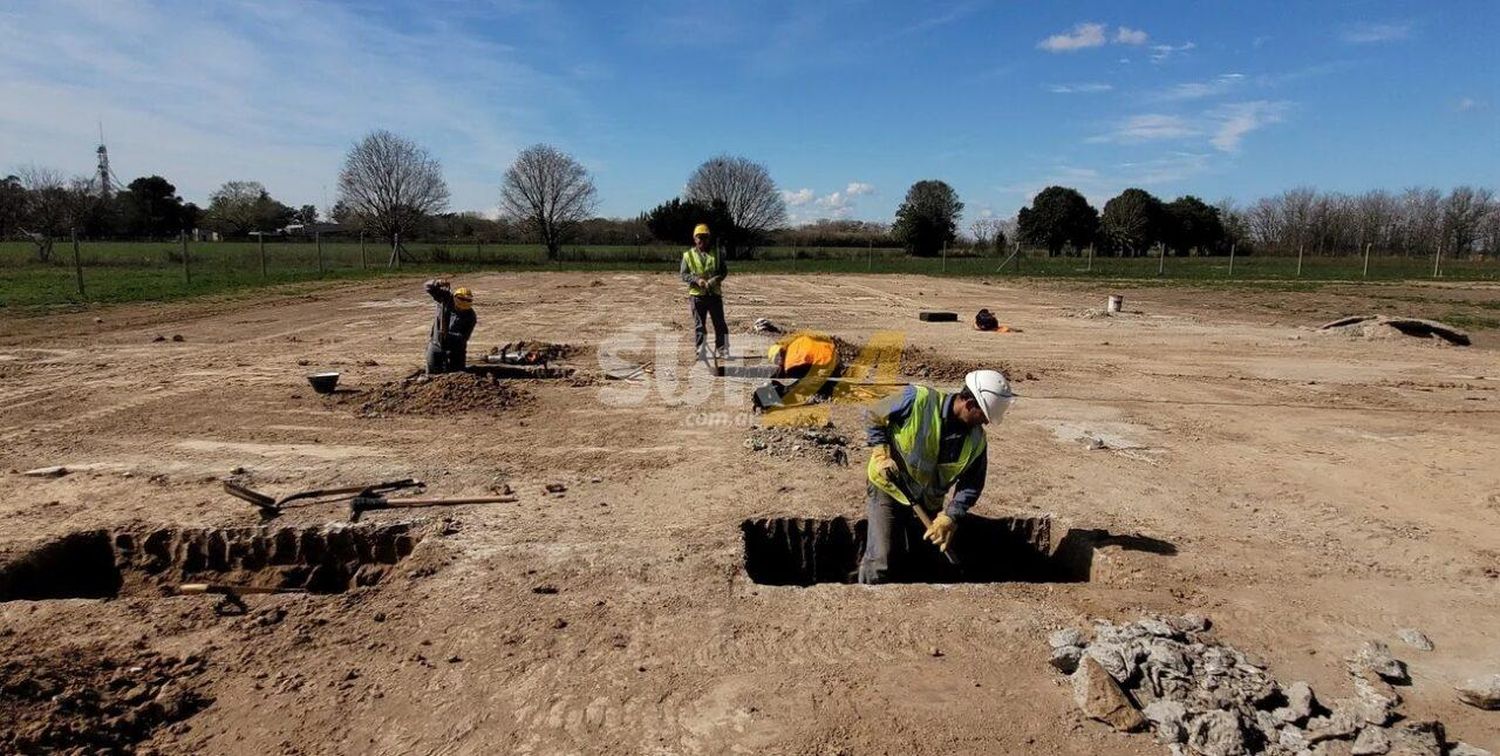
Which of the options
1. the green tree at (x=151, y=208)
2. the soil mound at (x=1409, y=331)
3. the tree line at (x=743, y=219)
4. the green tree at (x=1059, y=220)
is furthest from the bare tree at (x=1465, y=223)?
the green tree at (x=151, y=208)

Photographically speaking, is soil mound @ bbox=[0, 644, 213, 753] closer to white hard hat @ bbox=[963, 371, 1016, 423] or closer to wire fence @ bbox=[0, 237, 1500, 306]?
white hard hat @ bbox=[963, 371, 1016, 423]

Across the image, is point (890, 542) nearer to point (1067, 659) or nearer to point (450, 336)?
point (1067, 659)

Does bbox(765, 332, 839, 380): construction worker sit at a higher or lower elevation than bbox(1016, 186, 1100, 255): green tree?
lower

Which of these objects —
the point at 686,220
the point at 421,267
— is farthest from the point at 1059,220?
the point at 421,267

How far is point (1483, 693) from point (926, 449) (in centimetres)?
264

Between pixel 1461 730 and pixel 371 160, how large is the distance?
54165mm

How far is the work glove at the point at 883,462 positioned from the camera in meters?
4.85

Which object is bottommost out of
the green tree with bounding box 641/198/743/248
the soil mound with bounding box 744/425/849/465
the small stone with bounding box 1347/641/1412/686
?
the small stone with bounding box 1347/641/1412/686

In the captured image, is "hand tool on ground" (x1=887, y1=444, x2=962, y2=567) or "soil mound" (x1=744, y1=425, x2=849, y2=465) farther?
"soil mound" (x1=744, y1=425, x2=849, y2=465)

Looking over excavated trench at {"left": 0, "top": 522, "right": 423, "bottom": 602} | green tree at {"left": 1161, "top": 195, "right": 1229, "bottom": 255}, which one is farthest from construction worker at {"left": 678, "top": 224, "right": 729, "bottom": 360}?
green tree at {"left": 1161, "top": 195, "right": 1229, "bottom": 255}

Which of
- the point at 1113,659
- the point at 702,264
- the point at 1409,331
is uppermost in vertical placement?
the point at 702,264

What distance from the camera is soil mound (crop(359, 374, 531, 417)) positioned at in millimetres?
8062

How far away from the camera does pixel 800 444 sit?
22.4 ft

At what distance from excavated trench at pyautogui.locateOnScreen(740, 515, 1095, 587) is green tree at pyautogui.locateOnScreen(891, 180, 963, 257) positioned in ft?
162
